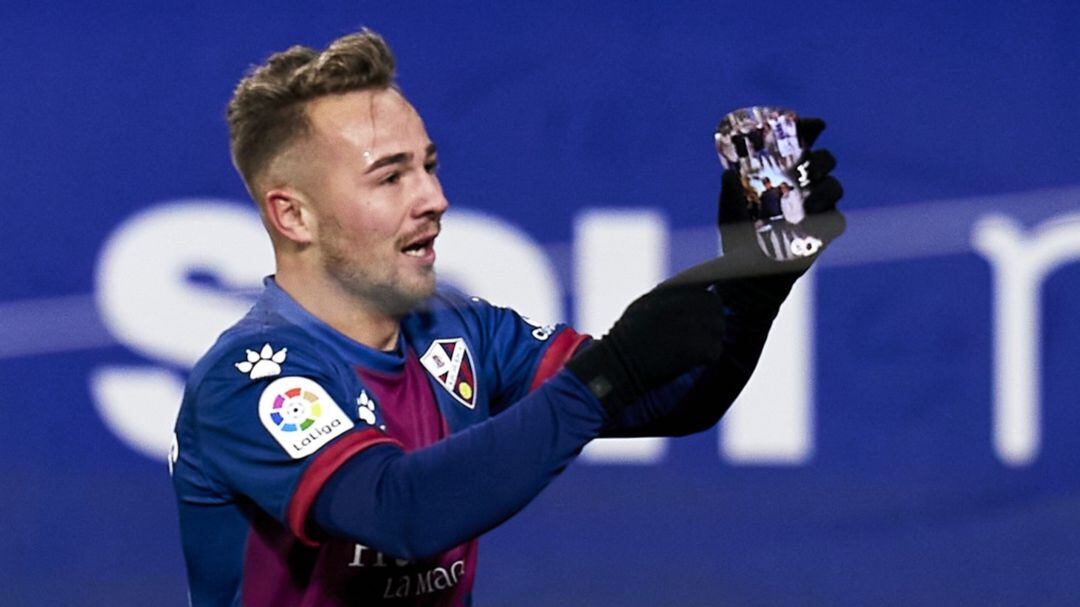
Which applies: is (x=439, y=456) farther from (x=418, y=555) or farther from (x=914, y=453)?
(x=914, y=453)

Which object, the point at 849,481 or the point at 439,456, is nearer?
the point at 439,456

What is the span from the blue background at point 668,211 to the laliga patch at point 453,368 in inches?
54.0

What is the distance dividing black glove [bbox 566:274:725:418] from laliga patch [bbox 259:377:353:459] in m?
0.30

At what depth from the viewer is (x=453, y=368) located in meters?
2.49

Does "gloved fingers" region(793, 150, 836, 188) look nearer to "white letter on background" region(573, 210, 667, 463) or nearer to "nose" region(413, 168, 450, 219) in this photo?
"nose" region(413, 168, 450, 219)

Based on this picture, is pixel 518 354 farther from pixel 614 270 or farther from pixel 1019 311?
pixel 1019 311

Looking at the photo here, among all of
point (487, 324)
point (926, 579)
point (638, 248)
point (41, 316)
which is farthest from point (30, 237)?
point (926, 579)

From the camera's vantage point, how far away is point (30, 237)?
13.0 ft

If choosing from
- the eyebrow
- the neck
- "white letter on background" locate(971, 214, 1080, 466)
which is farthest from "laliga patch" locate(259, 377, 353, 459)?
"white letter on background" locate(971, 214, 1080, 466)

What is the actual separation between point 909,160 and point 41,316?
6.19 feet

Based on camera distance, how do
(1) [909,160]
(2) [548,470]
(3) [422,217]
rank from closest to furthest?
(2) [548,470], (3) [422,217], (1) [909,160]

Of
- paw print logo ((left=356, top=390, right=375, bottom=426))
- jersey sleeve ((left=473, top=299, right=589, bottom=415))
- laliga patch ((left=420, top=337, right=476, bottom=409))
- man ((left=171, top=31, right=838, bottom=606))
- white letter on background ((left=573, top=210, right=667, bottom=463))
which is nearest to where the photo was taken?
man ((left=171, top=31, right=838, bottom=606))

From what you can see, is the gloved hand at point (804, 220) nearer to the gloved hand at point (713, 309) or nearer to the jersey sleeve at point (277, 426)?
the gloved hand at point (713, 309)

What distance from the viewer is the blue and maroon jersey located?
84.3 inches
